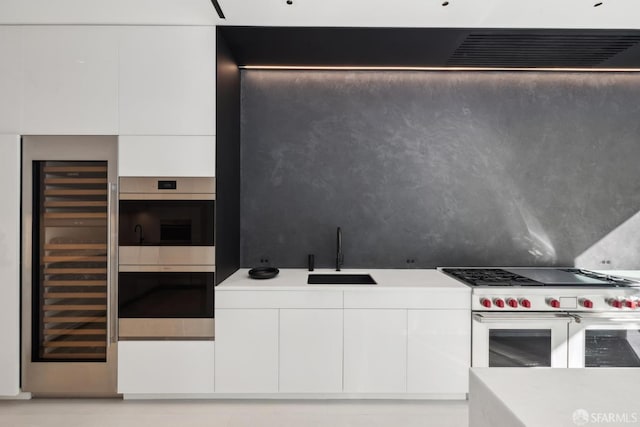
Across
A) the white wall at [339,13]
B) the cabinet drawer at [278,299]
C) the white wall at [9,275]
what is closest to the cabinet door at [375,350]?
the cabinet drawer at [278,299]

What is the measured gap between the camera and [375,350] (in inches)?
91.2

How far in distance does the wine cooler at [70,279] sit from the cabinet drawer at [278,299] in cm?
83

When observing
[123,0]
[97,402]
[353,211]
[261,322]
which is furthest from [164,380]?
[123,0]

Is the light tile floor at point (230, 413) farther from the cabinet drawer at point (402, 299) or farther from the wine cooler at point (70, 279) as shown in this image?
the cabinet drawer at point (402, 299)

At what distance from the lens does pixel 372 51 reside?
2607mm

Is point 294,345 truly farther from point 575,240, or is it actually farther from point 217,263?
point 575,240

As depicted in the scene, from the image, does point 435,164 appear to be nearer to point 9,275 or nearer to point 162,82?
point 162,82

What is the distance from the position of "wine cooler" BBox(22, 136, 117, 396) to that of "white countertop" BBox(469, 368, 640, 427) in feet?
7.74

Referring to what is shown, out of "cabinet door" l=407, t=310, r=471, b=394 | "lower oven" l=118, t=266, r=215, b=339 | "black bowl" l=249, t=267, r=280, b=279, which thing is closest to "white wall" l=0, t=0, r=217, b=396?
"lower oven" l=118, t=266, r=215, b=339

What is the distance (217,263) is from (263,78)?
1.64 metres

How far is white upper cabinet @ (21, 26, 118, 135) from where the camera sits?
229cm

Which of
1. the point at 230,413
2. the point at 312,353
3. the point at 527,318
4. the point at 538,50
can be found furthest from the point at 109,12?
the point at 527,318

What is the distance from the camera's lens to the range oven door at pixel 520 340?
224 centimetres

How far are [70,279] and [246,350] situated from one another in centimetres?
129
